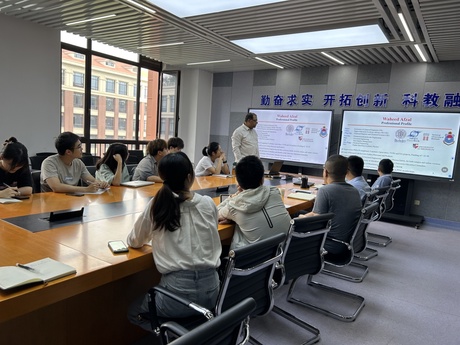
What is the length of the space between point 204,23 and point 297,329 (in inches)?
152

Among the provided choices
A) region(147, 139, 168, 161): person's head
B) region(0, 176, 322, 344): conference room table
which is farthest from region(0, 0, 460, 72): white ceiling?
region(0, 176, 322, 344): conference room table

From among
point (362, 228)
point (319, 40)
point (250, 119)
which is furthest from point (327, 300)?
point (319, 40)

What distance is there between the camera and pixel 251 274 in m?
1.63

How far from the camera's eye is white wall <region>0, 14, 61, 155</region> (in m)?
5.04

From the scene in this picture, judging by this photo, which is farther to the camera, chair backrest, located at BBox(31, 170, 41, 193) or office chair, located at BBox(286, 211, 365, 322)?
chair backrest, located at BBox(31, 170, 41, 193)

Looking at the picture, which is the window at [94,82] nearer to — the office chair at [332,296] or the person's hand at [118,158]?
the person's hand at [118,158]

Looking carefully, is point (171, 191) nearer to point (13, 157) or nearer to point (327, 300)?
point (13, 157)

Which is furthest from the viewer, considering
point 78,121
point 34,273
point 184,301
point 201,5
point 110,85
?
point 110,85

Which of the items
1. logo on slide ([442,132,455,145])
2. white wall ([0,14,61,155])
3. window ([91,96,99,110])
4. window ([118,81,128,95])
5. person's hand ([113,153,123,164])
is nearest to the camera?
person's hand ([113,153,123,164])

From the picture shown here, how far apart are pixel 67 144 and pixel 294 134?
485 centimetres

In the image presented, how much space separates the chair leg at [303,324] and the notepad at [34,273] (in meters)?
1.62

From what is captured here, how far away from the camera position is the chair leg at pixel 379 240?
4555 mm

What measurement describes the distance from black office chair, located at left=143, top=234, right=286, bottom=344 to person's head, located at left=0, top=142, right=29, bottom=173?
1.82m

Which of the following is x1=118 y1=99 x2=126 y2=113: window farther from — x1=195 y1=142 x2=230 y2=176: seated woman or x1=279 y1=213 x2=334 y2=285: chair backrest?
x1=279 y1=213 x2=334 y2=285: chair backrest
